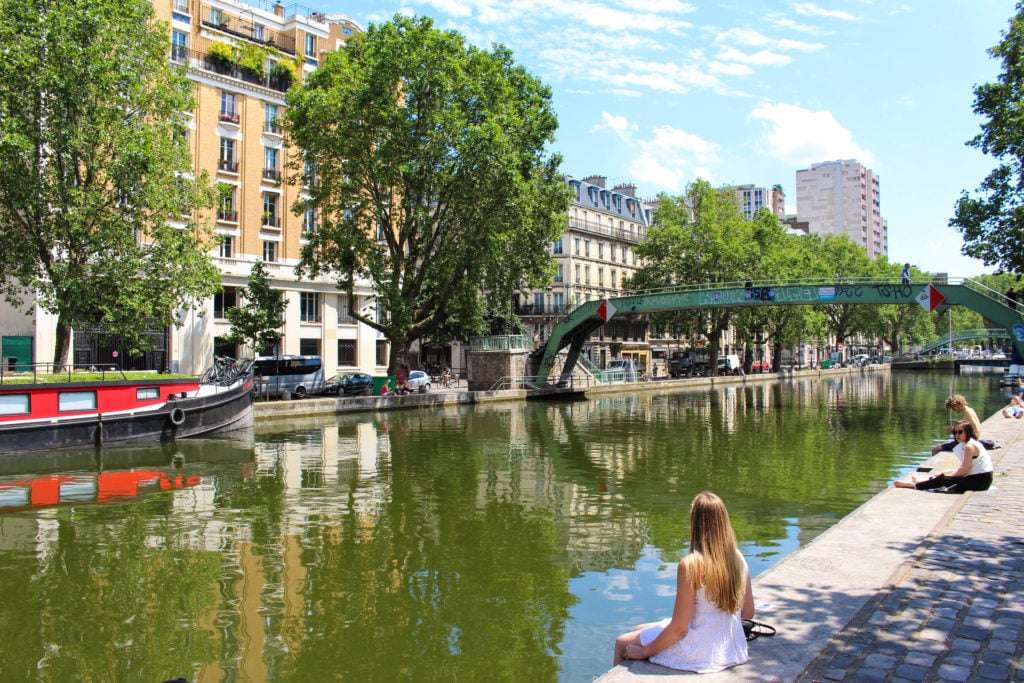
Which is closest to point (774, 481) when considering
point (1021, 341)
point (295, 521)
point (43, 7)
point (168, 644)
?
point (295, 521)

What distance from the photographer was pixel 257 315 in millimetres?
37531

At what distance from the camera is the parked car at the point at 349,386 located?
39094mm

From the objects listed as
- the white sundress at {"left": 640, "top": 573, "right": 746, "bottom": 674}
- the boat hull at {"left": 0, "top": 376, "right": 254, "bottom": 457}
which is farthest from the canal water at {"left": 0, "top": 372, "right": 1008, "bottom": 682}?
the white sundress at {"left": 640, "top": 573, "right": 746, "bottom": 674}

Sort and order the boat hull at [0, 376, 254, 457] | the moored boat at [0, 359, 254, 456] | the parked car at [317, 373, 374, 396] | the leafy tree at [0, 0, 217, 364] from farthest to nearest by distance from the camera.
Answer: the parked car at [317, 373, 374, 396], the leafy tree at [0, 0, 217, 364], the moored boat at [0, 359, 254, 456], the boat hull at [0, 376, 254, 457]

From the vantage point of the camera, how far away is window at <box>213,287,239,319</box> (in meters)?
41.8

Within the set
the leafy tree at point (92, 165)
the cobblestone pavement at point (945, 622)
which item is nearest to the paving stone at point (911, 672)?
the cobblestone pavement at point (945, 622)

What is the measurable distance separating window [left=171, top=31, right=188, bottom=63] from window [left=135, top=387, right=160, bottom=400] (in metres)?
25.1

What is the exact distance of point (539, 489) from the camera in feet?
47.6

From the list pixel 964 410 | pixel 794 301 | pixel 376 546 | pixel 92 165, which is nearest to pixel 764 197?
pixel 794 301

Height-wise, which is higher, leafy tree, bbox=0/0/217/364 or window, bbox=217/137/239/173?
window, bbox=217/137/239/173

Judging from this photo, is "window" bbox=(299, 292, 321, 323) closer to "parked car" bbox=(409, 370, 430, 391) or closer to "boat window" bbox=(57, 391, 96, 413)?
"parked car" bbox=(409, 370, 430, 391)

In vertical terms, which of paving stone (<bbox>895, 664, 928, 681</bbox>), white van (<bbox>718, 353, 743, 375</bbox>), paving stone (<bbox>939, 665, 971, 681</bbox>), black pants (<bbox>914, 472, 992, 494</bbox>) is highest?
white van (<bbox>718, 353, 743, 375</bbox>)

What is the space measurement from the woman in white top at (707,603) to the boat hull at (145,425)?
19646mm

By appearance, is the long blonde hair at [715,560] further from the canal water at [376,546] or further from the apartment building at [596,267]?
the apartment building at [596,267]
